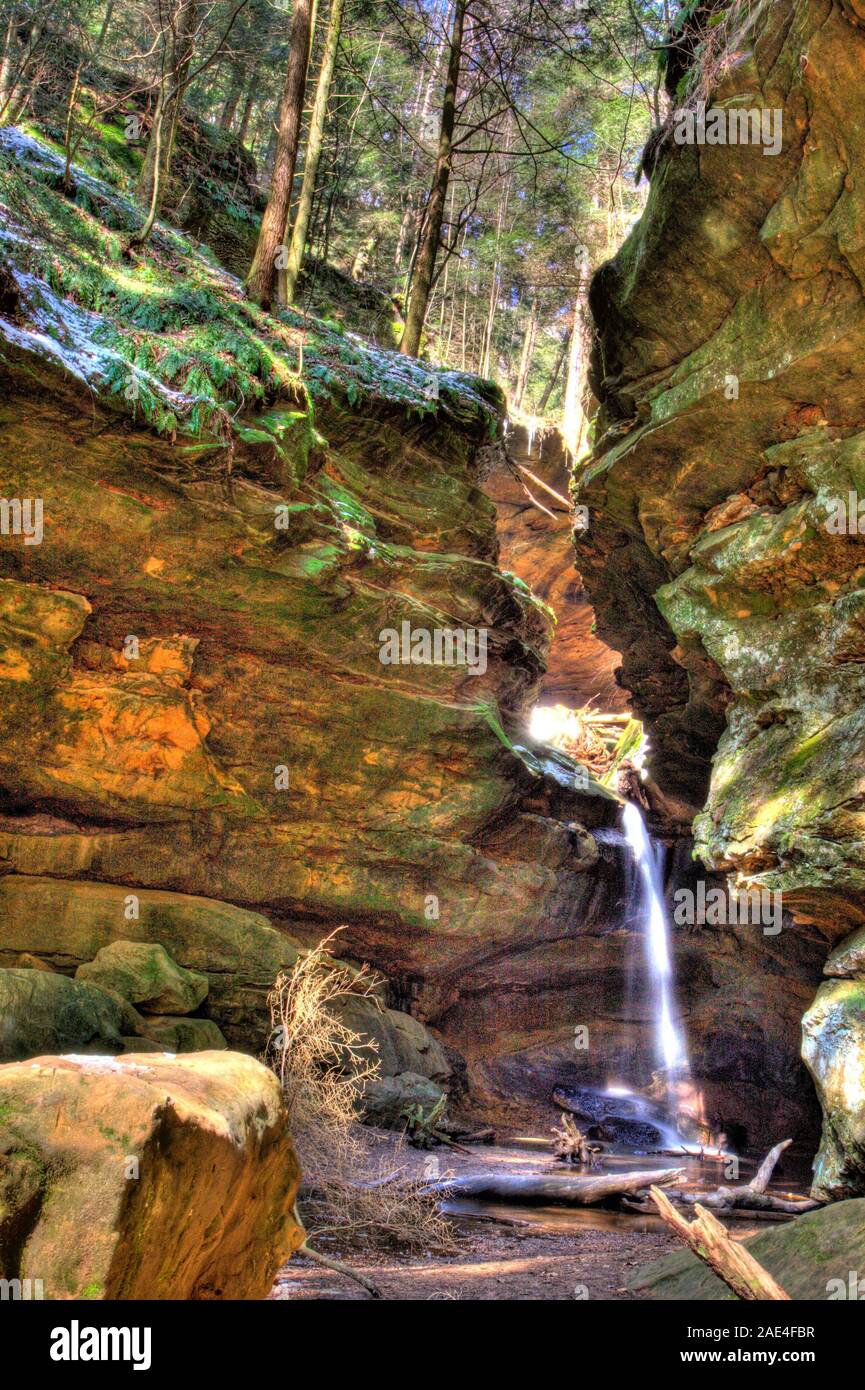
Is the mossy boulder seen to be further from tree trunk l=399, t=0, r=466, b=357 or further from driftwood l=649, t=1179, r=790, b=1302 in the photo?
tree trunk l=399, t=0, r=466, b=357

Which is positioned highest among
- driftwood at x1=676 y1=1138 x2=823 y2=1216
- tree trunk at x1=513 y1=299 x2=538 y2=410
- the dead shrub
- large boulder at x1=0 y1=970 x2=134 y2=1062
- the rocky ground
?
tree trunk at x1=513 y1=299 x2=538 y2=410

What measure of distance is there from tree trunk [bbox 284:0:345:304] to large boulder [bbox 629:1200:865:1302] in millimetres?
14789

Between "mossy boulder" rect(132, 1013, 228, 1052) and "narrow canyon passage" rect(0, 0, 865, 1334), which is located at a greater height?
"narrow canyon passage" rect(0, 0, 865, 1334)

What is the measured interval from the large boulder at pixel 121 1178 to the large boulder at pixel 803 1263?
148 inches

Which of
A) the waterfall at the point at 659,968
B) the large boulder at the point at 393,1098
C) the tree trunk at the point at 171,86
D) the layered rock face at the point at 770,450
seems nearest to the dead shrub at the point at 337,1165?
the large boulder at the point at 393,1098

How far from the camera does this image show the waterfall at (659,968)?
17672mm

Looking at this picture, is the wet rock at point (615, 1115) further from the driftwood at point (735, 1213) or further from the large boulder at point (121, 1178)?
the large boulder at point (121, 1178)

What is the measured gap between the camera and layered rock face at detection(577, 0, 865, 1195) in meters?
9.57

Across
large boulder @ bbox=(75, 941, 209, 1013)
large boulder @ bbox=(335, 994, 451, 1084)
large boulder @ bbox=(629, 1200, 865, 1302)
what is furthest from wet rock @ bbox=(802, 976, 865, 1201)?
large boulder @ bbox=(75, 941, 209, 1013)

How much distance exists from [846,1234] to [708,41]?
12205 millimetres

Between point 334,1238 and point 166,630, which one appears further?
point 166,630
